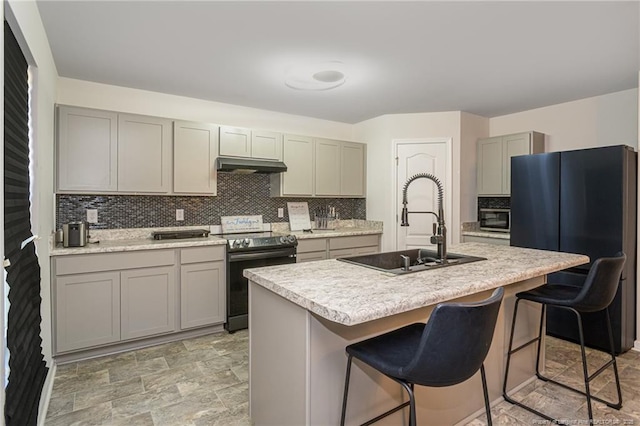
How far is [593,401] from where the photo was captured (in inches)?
87.0

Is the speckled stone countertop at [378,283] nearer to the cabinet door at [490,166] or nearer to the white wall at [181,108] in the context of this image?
the cabinet door at [490,166]

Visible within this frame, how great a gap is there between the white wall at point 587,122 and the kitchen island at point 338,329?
2.37m

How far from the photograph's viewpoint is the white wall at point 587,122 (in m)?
3.49

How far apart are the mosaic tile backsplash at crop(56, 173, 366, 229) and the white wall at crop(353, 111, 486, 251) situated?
426mm

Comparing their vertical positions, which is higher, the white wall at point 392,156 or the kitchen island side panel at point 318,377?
the white wall at point 392,156

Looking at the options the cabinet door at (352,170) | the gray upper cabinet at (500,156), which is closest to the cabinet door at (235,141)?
the cabinet door at (352,170)

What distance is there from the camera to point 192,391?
7.69 ft

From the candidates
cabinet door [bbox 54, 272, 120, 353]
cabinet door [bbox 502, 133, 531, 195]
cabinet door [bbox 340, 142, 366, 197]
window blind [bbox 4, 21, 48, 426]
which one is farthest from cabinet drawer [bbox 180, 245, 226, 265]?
cabinet door [bbox 502, 133, 531, 195]

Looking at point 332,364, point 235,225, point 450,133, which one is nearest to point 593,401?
point 332,364

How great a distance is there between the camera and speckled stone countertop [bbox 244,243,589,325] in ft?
4.23

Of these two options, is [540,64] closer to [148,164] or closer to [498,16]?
[498,16]

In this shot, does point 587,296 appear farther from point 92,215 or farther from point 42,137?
point 92,215

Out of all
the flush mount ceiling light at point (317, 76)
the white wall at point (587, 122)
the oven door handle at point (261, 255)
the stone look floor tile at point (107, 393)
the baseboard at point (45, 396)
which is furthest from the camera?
the white wall at point (587, 122)

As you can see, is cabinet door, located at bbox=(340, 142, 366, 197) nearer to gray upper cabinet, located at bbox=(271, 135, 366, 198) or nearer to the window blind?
gray upper cabinet, located at bbox=(271, 135, 366, 198)
